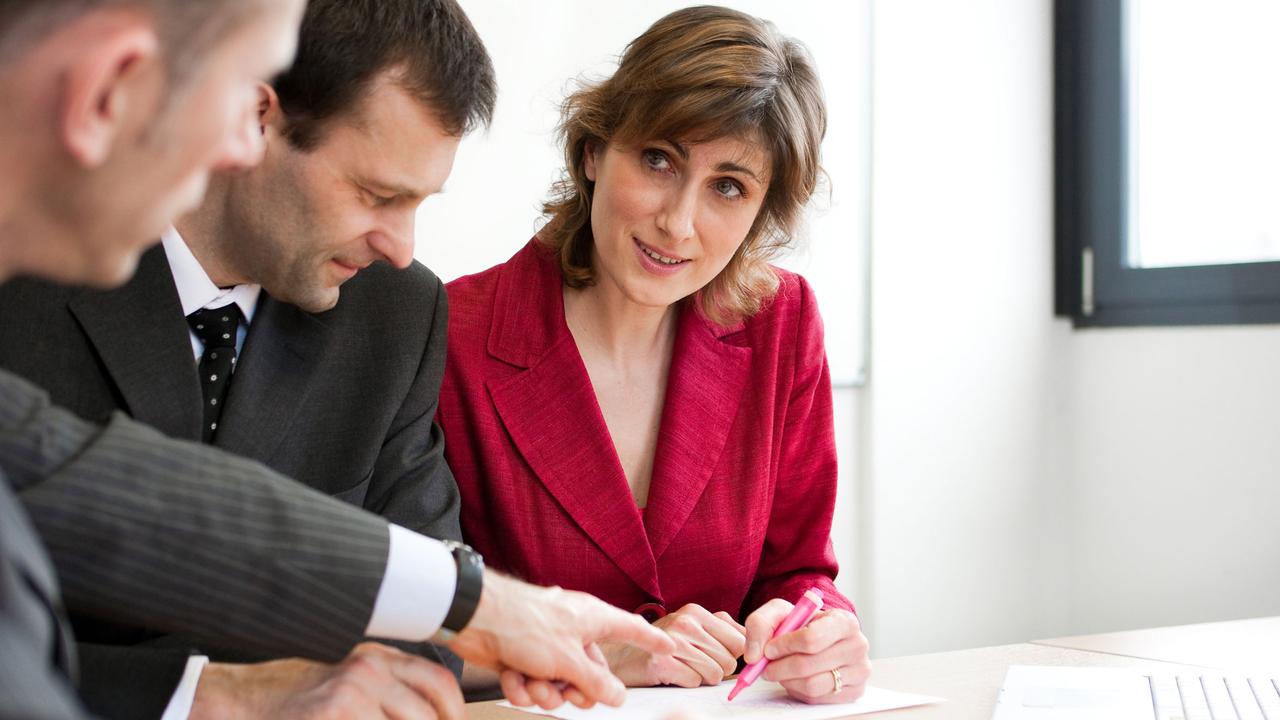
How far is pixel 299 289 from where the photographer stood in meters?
1.58

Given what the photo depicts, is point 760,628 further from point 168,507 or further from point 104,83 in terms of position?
point 104,83

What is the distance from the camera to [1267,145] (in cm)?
312

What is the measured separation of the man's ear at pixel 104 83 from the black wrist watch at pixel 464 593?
1.78 feet

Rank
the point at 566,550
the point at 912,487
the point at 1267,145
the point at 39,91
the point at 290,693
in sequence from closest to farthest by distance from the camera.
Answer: the point at 39,91 < the point at 290,693 < the point at 566,550 < the point at 1267,145 < the point at 912,487

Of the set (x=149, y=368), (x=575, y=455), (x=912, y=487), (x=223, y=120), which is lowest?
(x=912, y=487)

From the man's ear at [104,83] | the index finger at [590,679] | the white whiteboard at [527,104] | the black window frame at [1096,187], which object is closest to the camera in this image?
the man's ear at [104,83]

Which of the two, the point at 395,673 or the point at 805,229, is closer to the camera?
the point at 395,673

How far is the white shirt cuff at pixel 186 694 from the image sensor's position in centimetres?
126

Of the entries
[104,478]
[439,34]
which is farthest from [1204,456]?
[104,478]

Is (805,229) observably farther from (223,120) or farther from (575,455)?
(223,120)

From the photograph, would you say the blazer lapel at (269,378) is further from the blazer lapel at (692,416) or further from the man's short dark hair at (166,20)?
the man's short dark hair at (166,20)

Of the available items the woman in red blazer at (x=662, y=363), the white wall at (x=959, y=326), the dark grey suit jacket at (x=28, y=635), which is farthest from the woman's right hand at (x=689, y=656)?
the white wall at (x=959, y=326)

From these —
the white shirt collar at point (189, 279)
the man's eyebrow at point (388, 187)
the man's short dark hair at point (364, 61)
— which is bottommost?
the white shirt collar at point (189, 279)

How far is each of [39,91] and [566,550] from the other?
4.20ft
